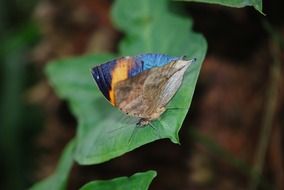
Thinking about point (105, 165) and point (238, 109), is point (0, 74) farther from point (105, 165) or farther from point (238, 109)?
point (238, 109)

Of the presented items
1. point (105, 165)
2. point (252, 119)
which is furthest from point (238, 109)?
point (105, 165)

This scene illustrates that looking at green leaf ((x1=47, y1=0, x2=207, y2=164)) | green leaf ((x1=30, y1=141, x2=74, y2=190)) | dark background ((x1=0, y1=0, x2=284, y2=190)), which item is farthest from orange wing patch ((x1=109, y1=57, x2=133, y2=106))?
dark background ((x1=0, y1=0, x2=284, y2=190))

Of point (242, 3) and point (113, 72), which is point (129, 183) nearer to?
point (113, 72)

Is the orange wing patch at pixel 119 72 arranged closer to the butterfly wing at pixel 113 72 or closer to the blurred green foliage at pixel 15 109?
the butterfly wing at pixel 113 72

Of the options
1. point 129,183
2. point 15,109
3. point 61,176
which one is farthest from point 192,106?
point 129,183

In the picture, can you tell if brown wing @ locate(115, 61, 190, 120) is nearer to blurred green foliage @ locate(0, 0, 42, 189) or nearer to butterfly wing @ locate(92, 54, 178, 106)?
butterfly wing @ locate(92, 54, 178, 106)
